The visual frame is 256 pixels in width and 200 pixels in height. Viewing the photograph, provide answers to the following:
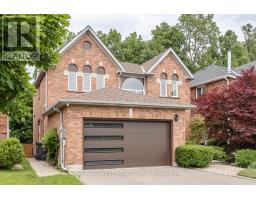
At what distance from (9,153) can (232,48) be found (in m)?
37.4

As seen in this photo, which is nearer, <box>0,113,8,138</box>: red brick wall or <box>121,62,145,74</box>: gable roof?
<box>0,113,8,138</box>: red brick wall

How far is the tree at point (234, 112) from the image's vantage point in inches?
651

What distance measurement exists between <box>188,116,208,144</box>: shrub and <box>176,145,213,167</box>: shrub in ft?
17.5

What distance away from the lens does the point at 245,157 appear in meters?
15.7

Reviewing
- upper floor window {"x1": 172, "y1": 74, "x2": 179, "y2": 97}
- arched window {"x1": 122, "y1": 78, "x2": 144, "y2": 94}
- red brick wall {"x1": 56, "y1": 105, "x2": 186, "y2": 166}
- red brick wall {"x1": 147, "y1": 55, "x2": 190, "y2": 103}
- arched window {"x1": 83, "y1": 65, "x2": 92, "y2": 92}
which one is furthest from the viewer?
upper floor window {"x1": 172, "y1": 74, "x2": 179, "y2": 97}

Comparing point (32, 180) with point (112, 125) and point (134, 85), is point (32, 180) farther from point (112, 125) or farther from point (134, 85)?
point (134, 85)

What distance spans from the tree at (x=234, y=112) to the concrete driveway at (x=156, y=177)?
152 inches

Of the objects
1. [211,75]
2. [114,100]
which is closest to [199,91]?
[211,75]

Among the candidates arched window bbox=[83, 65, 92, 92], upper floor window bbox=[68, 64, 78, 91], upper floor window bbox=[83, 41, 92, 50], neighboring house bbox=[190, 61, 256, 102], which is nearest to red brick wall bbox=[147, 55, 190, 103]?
neighboring house bbox=[190, 61, 256, 102]

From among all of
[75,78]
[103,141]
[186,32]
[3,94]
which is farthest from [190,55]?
[3,94]

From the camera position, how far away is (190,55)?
A: 45750mm

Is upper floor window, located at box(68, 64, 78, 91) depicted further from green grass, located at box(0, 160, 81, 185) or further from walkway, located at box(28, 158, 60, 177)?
green grass, located at box(0, 160, 81, 185)

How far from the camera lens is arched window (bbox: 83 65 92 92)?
2092 centimetres

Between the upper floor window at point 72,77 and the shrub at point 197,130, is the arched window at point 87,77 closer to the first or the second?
the upper floor window at point 72,77
